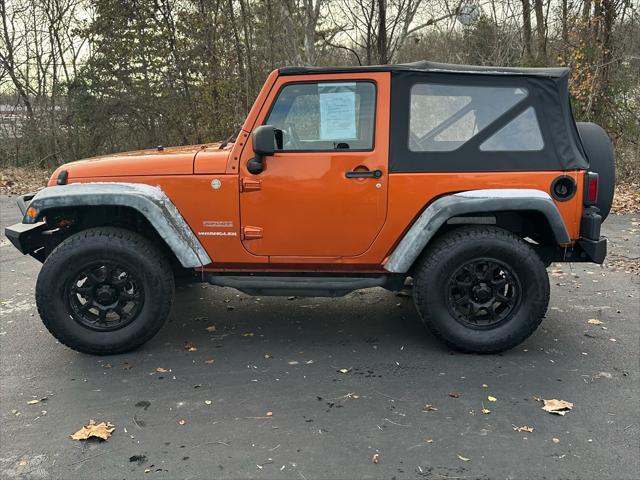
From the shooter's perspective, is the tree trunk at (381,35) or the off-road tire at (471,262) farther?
the tree trunk at (381,35)

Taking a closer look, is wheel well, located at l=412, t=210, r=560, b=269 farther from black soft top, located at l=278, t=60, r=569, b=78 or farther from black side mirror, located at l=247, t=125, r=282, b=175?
black side mirror, located at l=247, t=125, r=282, b=175

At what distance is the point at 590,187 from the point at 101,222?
340 cm

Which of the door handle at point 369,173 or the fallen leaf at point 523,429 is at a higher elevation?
the door handle at point 369,173

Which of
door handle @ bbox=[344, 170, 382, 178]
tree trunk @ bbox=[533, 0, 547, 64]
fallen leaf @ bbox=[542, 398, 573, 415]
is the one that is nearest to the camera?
fallen leaf @ bbox=[542, 398, 573, 415]

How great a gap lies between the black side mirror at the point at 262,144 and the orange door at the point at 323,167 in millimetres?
40

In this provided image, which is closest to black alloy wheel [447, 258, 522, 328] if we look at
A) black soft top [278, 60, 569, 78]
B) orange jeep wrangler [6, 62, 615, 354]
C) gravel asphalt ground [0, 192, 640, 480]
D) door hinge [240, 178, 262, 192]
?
orange jeep wrangler [6, 62, 615, 354]

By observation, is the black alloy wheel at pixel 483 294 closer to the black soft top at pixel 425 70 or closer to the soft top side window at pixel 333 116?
the soft top side window at pixel 333 116

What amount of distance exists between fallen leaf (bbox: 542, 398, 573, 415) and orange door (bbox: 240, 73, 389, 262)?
57.7 inches

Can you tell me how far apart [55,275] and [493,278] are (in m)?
2.94

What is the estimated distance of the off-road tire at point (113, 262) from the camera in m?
3.71

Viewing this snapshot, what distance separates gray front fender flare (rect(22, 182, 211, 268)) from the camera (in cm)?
365

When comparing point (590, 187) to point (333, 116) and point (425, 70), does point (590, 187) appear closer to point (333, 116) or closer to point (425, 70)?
point (425, 70)

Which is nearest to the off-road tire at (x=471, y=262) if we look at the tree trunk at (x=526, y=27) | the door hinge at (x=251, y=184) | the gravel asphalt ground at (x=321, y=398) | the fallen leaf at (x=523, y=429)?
A: the gravel asphalt ground at (x=321, y=398)

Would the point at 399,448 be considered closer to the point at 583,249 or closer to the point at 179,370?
the point at 179,370
